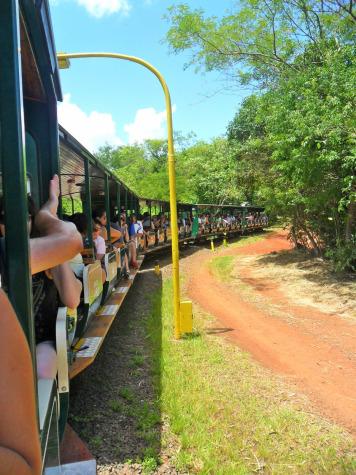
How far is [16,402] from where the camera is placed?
790 mm

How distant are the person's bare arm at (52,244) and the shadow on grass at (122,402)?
2409mm

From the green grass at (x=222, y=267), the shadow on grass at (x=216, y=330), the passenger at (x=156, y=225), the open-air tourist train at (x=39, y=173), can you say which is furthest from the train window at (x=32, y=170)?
the passenger at (x=156, y=225)

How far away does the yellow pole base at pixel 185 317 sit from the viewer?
6633 mm

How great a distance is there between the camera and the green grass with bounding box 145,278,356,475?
339 centimetres

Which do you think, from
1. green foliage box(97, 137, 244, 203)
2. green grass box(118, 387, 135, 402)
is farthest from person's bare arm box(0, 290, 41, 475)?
green foliage box(97, 137, 244, 203)

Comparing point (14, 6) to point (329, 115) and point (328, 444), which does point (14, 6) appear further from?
point (329, 115)

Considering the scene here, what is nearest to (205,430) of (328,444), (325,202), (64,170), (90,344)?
(328,444)

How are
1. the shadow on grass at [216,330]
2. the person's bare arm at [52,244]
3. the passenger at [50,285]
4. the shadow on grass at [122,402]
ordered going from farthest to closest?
the shadow on grass at [216,330] < the shadow on grass at [122,402] < the passenger at [50,285] < the person's bare arm at [52,244]

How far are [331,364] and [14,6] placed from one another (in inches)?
228

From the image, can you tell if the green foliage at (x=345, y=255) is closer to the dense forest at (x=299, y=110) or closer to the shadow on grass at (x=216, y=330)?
the dense forest at (x=299, y=110)

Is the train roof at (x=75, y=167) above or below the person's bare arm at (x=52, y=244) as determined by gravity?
above

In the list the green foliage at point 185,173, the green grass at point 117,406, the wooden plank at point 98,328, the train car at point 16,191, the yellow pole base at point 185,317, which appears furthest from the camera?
the green foliage at point 185,173

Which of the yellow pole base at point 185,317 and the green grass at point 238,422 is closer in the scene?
the green grass at point 238,422

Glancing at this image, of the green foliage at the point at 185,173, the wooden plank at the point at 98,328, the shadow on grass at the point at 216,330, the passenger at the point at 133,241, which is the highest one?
the green foliage at the point at 185,173
